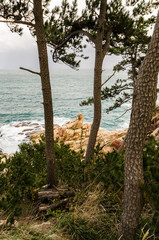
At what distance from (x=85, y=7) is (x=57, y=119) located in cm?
2320

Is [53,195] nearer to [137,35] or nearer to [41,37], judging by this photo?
[41,37]

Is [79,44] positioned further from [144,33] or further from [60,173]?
[60,173]

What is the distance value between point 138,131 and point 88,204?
186cm

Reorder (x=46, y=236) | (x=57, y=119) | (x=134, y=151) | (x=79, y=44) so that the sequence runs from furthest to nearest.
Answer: (x=57, y=119)
(x=79, y=44)
(x=46, y=236)
(x=134, y=151)

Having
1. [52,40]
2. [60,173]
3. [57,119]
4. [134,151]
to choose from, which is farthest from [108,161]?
[57,119]

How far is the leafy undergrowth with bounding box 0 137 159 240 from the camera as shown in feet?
6.72

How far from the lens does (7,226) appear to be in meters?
2.38

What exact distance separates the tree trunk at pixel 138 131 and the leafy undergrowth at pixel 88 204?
128mm

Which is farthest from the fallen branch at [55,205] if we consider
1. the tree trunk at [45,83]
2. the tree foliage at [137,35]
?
the tree foliage at [137,35]

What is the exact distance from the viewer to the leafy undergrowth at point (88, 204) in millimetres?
2047

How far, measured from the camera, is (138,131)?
6.13ft

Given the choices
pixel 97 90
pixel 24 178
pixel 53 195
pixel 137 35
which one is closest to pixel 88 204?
pixel 53 195

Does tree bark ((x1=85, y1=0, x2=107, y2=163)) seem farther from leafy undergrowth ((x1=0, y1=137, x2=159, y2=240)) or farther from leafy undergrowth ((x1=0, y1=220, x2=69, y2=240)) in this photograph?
leafy undergrowth ((x1=0, y1=220, x2=69, y2=240))

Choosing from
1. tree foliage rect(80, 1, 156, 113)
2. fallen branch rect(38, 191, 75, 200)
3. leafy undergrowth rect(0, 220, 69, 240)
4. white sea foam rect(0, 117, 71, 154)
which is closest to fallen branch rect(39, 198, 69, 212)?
fallen branch rect(38, 191, 75, 200)
